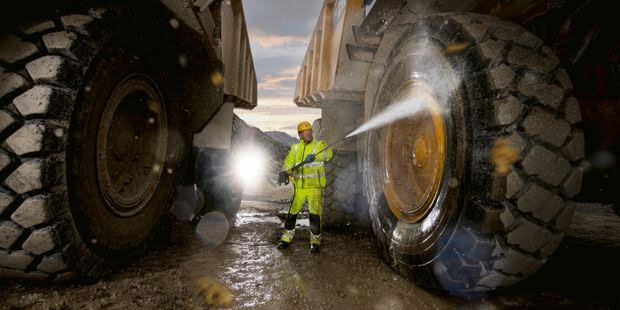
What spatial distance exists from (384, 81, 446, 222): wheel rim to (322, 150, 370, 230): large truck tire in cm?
161

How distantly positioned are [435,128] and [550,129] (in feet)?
2.20

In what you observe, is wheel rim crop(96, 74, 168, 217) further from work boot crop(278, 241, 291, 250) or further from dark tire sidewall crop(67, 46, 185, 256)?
work boot crop(278, 241, 291, 250)

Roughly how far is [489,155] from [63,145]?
223 centimetres

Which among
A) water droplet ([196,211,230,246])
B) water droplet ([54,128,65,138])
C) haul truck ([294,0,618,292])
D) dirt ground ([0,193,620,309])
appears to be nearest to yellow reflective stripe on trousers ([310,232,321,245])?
dirt ground ([0,193,620,309])

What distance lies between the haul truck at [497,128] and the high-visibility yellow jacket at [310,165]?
5.34 feet

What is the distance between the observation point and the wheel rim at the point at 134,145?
2275 millimetres

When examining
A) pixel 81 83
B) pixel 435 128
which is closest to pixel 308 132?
pixel 435 128

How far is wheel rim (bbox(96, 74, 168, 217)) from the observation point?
7.47 feet

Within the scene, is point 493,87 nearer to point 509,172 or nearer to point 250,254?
point 509,172

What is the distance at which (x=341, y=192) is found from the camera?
4484 mm

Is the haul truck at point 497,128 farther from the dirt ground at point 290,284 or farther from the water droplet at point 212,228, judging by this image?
the water droplet at point 212,228

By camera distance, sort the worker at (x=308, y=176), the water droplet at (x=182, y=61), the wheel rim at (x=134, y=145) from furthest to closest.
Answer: the worker at (x=308, y=176) < the water droplet at (x=182, y=61) < the wheel rim at (x=134, y=145)

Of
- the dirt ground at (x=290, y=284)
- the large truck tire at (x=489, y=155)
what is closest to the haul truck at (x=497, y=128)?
the large truck tire at (x=489, y=155)

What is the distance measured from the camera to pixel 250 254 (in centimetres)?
332
